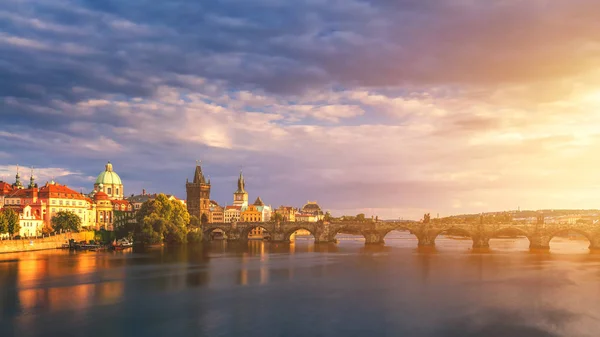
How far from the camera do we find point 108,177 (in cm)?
16788

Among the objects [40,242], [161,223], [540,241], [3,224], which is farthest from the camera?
[540,241]

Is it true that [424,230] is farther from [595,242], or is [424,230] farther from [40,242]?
[40,242]

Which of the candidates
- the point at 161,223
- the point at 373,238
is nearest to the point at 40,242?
the point at 161,223

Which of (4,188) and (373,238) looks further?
(373,238)

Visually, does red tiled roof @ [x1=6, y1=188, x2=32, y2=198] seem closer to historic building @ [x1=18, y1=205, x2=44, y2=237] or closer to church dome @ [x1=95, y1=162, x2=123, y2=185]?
historic building @ [x1=18, y1=205, x2=44, y2=237]

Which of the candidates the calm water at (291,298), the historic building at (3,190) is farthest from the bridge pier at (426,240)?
the historic building at (3,190)

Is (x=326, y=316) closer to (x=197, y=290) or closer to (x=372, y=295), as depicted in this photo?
(x=372, y=295)

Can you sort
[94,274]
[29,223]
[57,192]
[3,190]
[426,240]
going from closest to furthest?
[94,274] < [29,223] < [3,190] < [57,192] < [426,240]

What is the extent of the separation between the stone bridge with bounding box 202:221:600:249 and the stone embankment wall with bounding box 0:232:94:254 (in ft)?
132

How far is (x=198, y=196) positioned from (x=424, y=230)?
79538mm

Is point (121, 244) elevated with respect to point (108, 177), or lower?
lower

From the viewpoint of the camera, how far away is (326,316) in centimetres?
4044

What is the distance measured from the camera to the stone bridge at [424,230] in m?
114

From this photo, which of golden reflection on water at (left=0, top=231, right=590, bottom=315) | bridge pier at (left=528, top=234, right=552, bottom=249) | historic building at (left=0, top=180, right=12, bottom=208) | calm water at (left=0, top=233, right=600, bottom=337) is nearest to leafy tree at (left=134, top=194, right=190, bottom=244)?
golden reflection on water at (left=0, top=231, right=590, bottom=315)
